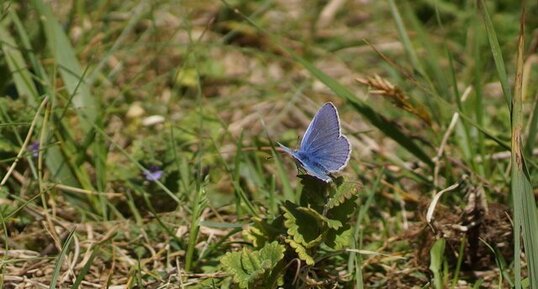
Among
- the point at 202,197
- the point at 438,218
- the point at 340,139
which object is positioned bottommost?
the point at 438,218

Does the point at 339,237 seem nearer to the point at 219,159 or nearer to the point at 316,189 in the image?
the point at 316,189

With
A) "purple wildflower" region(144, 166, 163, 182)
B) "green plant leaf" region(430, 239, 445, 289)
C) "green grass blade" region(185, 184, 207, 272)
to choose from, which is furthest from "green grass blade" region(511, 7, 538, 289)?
"purple wildflower" region(144, 166, 163, 182)

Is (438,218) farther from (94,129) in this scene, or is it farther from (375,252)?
A: (94,129)

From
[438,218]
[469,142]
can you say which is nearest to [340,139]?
[438,218]

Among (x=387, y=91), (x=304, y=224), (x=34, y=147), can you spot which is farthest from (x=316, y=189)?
(x=34, y=147)

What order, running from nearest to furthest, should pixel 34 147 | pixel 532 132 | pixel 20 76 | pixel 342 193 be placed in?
pixel 342 193
pixel 532 132
pixel 34 147
pixel 20 76

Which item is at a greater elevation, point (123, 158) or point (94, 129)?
point (94, 129)
